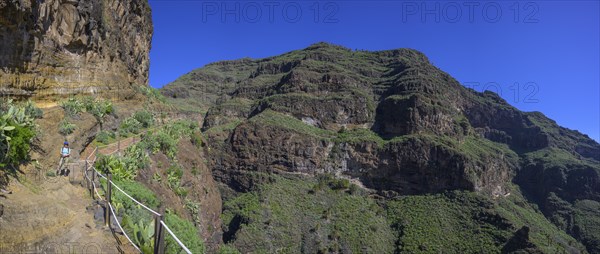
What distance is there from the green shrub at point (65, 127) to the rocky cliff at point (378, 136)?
44.5 meters

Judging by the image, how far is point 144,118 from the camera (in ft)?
72.3

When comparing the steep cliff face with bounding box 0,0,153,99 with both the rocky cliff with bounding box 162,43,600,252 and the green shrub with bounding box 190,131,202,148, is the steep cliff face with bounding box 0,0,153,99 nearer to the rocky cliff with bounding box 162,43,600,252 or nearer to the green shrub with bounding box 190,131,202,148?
the green shrub with bounding box 190,131,202,148

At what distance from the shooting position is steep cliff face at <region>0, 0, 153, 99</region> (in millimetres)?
12406

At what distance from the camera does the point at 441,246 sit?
49.1 metres

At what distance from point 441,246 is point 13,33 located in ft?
167

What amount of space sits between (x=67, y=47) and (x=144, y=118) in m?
6.43

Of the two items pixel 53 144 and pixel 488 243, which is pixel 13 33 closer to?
pixel 53 144

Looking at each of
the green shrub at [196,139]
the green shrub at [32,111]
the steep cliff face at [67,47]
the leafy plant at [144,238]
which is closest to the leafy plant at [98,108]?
the steep cliff face at [67,47]

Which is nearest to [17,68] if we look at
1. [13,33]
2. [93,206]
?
[13,33]

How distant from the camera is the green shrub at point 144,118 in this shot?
71.4 feet

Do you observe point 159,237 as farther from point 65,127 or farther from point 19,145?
point 65,127

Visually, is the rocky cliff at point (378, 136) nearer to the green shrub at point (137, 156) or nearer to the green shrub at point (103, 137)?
the green shrub at point (103, 137)

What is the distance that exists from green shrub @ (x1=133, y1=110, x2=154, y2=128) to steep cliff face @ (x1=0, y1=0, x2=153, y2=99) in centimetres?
154

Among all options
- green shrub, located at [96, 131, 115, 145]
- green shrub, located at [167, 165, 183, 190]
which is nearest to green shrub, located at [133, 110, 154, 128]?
green shrub, located at [167, 165, 183, 190]
